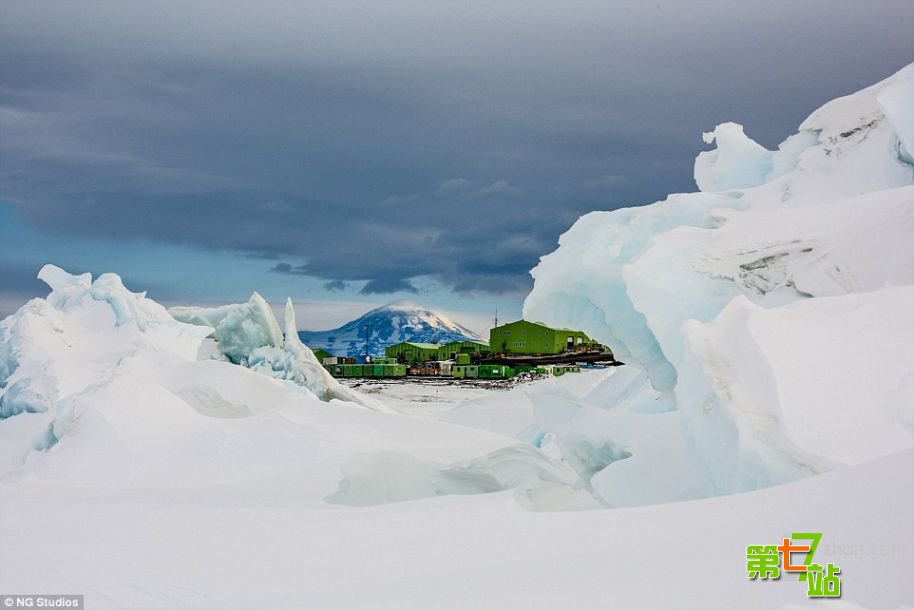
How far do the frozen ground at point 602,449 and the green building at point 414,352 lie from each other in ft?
133

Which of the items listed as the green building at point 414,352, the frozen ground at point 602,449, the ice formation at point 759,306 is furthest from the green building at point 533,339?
the ice formation at point 759,306

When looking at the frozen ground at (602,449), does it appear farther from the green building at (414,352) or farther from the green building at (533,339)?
the green building at (414,352)

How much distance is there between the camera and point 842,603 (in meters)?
3.74

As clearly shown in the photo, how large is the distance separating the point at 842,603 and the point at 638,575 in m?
0.93

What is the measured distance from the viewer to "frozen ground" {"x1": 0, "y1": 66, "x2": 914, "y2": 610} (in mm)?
4648

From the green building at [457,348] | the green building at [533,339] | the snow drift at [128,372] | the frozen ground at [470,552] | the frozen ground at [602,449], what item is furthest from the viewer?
the green building at [457,348]

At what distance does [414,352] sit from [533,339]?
10.4 meters

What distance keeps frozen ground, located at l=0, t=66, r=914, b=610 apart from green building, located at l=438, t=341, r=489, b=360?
38.6m

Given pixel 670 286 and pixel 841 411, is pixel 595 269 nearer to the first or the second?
pixel 670 286

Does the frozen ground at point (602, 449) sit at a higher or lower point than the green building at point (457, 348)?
lower

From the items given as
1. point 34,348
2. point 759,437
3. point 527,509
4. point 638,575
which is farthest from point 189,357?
point 638,575

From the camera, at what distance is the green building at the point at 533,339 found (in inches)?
1966

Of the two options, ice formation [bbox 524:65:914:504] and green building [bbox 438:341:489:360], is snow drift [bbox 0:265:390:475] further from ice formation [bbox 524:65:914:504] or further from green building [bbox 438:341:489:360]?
green building [bbox 438:341:489:360]

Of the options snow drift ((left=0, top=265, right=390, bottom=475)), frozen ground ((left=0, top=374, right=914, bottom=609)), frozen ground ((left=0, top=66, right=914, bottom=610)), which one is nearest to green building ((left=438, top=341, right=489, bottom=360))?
snow drift ((left=0, top=265, right=390, bottom=475))
